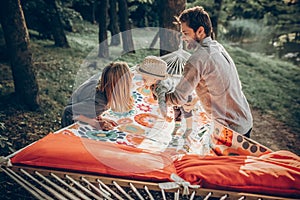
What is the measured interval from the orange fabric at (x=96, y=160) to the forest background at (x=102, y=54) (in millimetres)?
633

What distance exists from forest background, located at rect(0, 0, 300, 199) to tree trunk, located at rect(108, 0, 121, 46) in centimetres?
2

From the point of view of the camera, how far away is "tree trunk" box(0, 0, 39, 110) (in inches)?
122

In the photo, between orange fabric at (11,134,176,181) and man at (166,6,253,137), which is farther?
man at (166,6,253,137)

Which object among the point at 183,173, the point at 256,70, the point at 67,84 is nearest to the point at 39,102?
the point at 67,84

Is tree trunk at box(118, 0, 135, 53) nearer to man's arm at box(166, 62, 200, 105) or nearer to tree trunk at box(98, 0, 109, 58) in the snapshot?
tree trunk at box(98, 0, 109, 58)

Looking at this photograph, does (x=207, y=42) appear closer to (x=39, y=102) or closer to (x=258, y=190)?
(x=258, y=190)

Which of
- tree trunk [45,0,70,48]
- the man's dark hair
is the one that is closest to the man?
the man's dark hair

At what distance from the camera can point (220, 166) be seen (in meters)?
1.75

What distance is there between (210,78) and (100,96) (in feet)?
2.64

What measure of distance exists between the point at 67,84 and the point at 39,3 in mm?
1742

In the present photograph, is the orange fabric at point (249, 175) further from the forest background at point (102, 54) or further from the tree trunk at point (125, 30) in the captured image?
the tree trunk at point (125, 30)

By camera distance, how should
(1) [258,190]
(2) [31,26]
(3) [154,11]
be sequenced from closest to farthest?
1. (1) [258,190]
2. (2) [31,26]
3. (3) [154,11]

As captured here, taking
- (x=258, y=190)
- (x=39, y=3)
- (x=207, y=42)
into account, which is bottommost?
(x=258, y=190)

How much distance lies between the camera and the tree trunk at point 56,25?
5.32 metres
